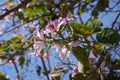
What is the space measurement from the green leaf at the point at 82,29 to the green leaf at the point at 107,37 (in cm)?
6

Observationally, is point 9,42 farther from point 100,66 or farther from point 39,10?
point 100,66

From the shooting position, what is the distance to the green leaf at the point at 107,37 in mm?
809

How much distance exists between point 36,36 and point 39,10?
113cm

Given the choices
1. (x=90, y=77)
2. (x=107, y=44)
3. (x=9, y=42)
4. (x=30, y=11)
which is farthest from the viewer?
(x=30, y=11)

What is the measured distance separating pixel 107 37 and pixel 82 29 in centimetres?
9

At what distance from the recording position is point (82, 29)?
2.46 ft

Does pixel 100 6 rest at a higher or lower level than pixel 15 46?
higher

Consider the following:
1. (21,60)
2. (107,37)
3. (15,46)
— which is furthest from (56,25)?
(21,60)

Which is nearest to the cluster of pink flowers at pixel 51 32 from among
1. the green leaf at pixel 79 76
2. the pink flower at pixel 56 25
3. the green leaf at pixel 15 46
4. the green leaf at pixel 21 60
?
the pink flower at pixel 56 25

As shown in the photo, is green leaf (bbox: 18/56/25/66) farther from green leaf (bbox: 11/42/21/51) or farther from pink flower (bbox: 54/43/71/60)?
pink flower (bbox: 54/43/71/60)

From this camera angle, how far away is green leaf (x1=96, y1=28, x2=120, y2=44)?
2.65 ft

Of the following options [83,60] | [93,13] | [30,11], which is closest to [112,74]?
[83,60]

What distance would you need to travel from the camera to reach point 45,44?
2.78 feet

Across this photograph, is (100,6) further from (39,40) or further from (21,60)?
(39,40)
